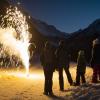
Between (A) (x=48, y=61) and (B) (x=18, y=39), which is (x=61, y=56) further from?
(B) (x=18, y=39)

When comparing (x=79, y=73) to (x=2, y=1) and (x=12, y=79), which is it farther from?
(x=2, y=1)

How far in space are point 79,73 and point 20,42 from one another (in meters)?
19.5

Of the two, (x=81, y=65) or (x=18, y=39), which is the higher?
(x=18, y=39)

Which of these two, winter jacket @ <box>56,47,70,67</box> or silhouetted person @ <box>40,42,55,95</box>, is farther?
winter jacket @ <box>56,47,70,67</box>

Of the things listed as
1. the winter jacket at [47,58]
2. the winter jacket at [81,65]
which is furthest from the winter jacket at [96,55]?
the winter jacket at [47,58]

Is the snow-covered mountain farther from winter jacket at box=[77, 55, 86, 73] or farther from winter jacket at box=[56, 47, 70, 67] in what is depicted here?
winter jacket at box=[56, 47, 70, 67]

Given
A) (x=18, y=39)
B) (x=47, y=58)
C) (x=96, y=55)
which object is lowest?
(x=47, y=58)

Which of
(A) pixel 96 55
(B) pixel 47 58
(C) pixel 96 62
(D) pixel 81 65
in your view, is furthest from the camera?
(D) pixel 81 65


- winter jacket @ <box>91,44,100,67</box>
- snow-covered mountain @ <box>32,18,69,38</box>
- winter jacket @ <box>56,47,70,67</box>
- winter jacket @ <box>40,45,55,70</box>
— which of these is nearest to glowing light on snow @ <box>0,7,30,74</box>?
winter jacket @ <box>56,47,70,67</box>

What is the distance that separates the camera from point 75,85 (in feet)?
64.6

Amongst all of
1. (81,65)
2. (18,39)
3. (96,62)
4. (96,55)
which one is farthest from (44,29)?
(96,62)

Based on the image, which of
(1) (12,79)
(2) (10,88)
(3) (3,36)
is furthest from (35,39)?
(2) (10,88)

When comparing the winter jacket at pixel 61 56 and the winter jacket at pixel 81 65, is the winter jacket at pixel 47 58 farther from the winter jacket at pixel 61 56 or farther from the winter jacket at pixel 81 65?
Answer: the winter jacket at pixel 81 65

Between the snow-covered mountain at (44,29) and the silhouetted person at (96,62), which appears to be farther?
the snow-covered mountain at (44,29)
